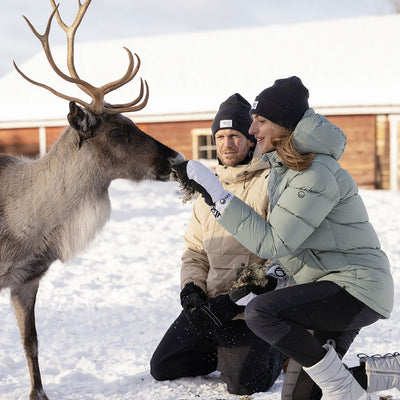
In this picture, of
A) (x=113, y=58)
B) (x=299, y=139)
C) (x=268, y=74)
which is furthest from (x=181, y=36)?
(x=299, y=139)

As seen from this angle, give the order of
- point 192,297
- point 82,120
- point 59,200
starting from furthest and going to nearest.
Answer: point 192,297, point 59,200, point 82,120

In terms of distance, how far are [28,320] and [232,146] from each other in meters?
1.97

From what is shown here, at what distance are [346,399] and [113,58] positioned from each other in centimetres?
1774

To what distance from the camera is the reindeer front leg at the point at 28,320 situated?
12.6 ft

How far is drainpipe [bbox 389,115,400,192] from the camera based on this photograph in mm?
14648

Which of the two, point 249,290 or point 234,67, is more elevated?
point 234,67

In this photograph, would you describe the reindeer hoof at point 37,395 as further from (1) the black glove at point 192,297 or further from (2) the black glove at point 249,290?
(2) the black glove at point 249,290

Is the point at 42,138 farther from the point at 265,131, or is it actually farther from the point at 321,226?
the point at 321,226

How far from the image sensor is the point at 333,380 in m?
2.95

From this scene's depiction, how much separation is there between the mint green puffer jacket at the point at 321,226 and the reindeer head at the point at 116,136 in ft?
3.15

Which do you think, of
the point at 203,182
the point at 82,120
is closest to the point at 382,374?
the point at 203,182

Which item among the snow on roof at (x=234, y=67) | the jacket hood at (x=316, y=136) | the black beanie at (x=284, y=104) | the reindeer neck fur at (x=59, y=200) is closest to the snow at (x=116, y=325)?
the reindeer neck fur at (x=59, y=200)

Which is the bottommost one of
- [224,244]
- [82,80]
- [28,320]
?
[28,320]

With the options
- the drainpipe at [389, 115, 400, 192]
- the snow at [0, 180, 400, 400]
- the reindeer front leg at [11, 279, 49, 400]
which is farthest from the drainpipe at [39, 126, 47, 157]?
the reindeer front leg at [11, 279, 49, 400]
